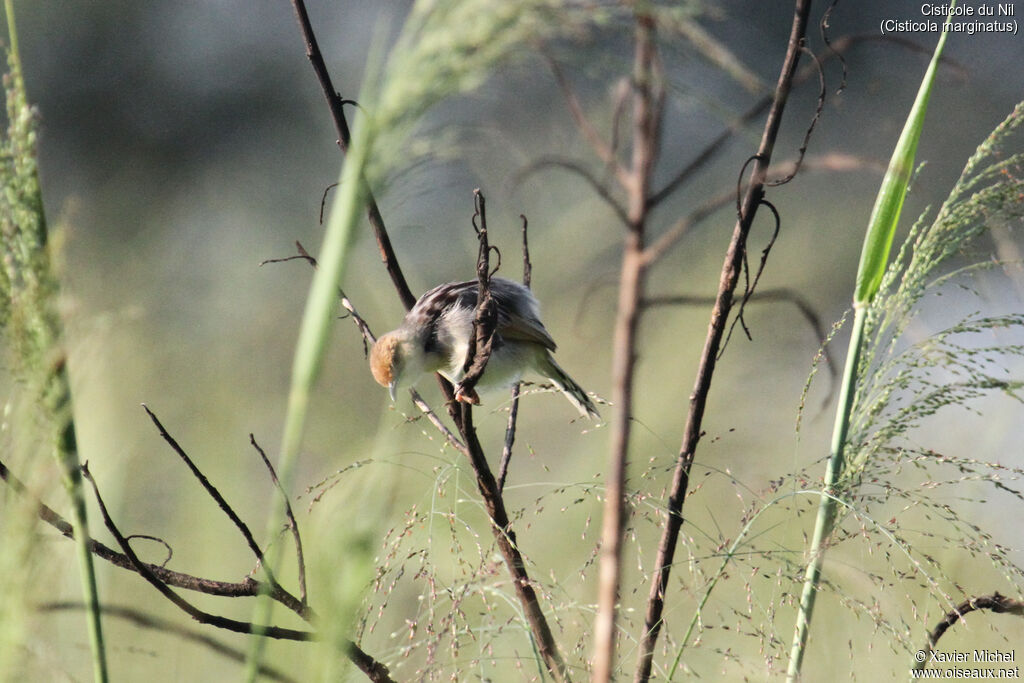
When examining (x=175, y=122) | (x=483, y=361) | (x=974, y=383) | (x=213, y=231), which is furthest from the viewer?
(x=175, y=122)

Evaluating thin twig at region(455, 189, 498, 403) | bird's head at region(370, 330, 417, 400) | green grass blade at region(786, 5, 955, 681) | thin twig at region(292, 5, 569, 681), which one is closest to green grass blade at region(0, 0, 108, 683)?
thin twig at region(292, 5, 569, 681)

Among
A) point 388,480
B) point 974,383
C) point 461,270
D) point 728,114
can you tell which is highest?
point 461,270

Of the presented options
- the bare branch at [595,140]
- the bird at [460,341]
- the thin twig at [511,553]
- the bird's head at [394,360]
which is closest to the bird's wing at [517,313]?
the bird at [460,341]

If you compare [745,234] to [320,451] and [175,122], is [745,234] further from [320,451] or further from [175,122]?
[175,122]

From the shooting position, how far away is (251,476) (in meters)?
3.16

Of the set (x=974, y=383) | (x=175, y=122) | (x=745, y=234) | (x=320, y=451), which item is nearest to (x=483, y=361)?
(x=745, y=234)

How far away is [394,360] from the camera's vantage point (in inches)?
98.3

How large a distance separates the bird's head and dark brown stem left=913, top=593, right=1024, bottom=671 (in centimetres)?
168

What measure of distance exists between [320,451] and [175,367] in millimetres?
935

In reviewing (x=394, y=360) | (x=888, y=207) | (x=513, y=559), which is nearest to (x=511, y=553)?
(x=513, y=559)

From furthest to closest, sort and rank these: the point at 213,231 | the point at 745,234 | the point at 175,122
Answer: the point at 175,122 → the point at 213,231 → the point at 745,234

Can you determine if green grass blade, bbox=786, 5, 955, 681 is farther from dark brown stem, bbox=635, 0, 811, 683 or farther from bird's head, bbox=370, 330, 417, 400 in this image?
bird's head, bbox=370, 330, 417, 400

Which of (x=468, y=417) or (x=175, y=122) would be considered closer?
(x=468, y=417)

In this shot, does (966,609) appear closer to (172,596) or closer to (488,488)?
(488,488)
